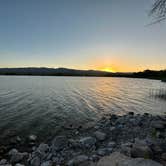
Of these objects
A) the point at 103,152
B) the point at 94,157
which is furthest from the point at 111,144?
the point at 94,157

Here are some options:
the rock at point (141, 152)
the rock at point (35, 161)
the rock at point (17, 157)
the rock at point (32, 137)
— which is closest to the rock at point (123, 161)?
the rock at point (141, 152)

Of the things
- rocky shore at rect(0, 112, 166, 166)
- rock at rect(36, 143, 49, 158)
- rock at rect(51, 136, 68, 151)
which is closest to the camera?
rocky shore at rect(0, 112, 166, 166)

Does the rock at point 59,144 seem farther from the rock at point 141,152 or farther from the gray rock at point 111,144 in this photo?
the rock at point 141,152

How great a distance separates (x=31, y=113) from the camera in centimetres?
1948

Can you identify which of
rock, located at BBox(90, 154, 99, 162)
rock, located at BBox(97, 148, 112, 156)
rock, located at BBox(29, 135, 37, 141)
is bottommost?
rock, located at BBox(29, 135, 37, 141)

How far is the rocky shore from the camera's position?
683cm

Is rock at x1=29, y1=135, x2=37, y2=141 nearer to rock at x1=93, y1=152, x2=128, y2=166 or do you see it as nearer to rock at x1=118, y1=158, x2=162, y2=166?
rock at x1=93, y1=152, x2=128, y2=166

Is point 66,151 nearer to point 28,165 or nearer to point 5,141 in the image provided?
point 28,165

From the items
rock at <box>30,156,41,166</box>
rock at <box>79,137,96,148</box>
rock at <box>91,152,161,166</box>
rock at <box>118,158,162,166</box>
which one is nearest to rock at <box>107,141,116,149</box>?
rock at <box>79,137,96,148</box>

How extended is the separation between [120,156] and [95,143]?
3.23 metres

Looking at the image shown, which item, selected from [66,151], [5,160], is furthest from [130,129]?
[5,160]

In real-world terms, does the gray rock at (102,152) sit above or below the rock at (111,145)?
above

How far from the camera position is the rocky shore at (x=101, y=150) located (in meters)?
6.83

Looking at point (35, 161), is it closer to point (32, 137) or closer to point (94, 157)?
point (94, 157)
